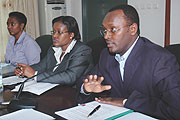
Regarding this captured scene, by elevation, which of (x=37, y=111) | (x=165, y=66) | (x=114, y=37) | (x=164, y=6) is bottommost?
(x=37, y=111)

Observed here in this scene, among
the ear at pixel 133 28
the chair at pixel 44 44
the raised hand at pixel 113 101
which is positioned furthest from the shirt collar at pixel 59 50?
the raised hand at pixel 113 101

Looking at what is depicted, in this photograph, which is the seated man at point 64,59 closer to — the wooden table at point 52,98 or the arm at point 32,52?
the wooden table at point 52,98

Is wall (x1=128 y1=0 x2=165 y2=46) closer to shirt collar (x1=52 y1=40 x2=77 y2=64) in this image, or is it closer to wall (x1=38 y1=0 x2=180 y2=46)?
wall (x1=38 y1=0 x2=180 y2=46)

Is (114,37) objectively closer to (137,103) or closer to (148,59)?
(148,59)

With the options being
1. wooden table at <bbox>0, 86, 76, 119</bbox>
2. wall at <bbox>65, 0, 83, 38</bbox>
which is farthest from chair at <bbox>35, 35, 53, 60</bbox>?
wall at <bbox>65, 0, 83, 38</bbox>

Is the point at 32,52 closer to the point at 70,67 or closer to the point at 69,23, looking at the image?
the point at 69,23

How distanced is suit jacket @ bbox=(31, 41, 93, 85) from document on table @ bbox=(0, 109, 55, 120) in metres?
0.51

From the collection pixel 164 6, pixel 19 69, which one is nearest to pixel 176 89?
pixel 19 69

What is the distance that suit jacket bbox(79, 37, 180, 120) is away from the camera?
1157 millimetres

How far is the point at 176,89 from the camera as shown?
119 centimetres

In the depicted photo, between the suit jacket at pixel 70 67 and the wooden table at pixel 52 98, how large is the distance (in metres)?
0.16

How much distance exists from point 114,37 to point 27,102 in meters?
0.62

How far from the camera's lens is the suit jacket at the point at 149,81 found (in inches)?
45.6

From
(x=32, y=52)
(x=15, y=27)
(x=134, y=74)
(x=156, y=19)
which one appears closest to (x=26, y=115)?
(x=134, y=74)
